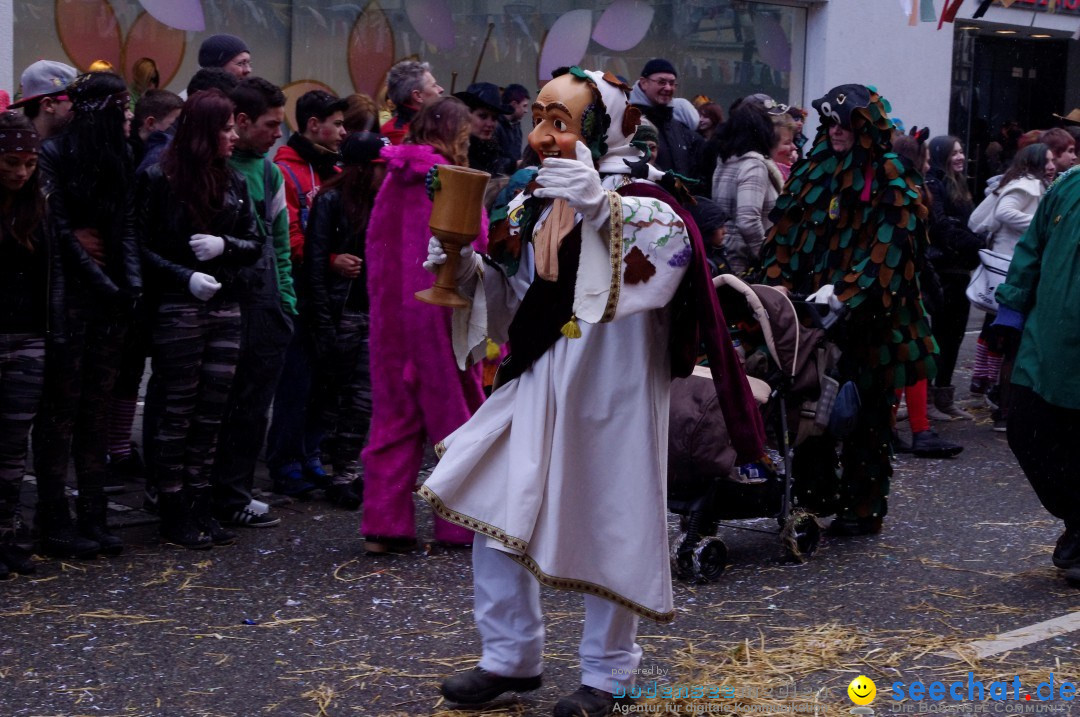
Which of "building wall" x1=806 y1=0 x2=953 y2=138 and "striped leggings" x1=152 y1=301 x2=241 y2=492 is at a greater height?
"building wall" x1=806 y1=0 x2=953 y2=138

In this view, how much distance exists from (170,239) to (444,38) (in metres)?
6.80

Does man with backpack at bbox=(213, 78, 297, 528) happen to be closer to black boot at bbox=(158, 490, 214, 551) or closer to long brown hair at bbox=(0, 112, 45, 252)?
black boot at bbox=(158, 490, 214, 551)

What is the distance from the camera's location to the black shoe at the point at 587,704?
4266mm

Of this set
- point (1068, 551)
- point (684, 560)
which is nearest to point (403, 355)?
point (684, 560)

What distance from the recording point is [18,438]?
580cm

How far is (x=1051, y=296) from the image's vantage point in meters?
6.05

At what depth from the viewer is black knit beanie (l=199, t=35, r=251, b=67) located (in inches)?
304

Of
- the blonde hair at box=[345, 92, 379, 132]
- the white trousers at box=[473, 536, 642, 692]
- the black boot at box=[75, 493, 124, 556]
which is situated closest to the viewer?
the white trousers at box=[473, 536, 642, 692]

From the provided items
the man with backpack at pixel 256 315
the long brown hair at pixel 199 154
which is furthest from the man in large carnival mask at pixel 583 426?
the man with backpack at pixel 256 315

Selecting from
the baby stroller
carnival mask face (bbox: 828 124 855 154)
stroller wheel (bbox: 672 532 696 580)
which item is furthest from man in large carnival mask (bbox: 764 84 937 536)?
stroller wheel (bbox: 672 532 696 580)

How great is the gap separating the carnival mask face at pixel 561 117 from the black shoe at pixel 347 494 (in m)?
3.38

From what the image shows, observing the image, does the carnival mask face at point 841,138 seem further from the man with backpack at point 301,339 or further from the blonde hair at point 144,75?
the blonde hair at point 144,75

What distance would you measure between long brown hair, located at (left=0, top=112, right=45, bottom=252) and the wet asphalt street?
54.9 inches

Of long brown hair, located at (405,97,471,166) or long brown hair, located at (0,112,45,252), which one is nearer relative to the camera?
long brown hair, located at (0,112,45,252)
